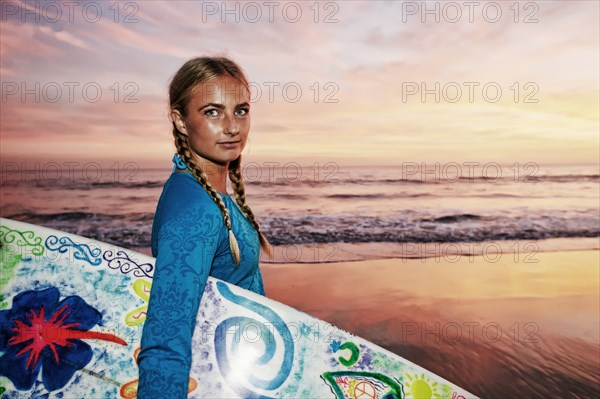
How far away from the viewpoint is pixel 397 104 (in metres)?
11.5

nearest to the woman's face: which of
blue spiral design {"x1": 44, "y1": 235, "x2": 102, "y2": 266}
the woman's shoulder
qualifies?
the woman's shoulder

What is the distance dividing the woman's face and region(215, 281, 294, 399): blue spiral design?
39cm

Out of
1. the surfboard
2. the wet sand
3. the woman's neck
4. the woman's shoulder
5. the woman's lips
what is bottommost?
the wet sand

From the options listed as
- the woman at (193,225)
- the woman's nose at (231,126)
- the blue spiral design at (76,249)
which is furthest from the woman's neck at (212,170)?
the blue spiral design at (76,249)

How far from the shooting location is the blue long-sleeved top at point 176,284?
97 cm

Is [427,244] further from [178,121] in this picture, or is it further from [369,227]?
[178,121]

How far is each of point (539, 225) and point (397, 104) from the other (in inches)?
153

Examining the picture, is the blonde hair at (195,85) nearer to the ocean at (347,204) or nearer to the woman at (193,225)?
the woman at (193,225)

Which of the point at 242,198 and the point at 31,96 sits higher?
the point at 31,96

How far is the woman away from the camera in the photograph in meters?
0.98

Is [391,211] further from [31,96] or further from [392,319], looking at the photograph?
[31,96]

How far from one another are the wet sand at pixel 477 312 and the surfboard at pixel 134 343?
2014 millimetres

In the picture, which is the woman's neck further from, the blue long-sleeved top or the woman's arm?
the woman's arm

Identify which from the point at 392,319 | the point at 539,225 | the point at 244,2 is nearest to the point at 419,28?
the point at 244,2
